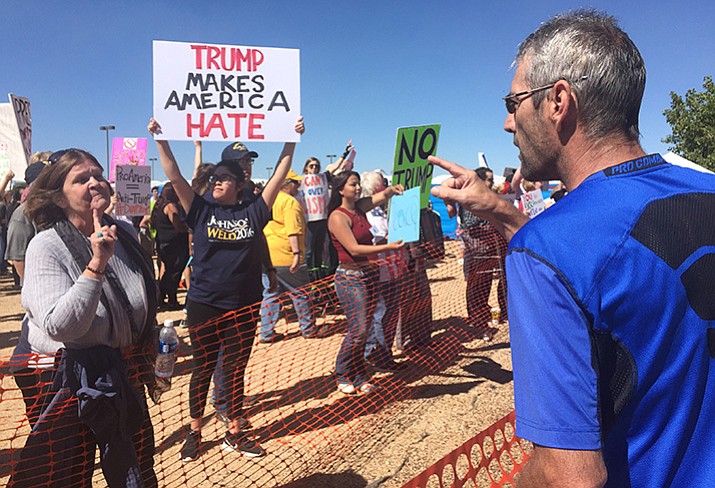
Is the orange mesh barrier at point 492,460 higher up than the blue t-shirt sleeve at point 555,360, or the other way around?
the blue t-shirt sleeve at point 555,360

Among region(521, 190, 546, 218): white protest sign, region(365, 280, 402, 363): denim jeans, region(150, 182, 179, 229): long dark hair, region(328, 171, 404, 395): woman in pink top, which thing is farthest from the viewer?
region(150, 182, 179, 229): long dark hair

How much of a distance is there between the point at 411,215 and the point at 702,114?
66.6 ft

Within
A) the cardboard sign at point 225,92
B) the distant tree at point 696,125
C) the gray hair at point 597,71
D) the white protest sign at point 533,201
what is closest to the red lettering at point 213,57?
the cardboard sign at point 225,92

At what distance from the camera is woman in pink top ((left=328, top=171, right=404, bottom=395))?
468 centimetres

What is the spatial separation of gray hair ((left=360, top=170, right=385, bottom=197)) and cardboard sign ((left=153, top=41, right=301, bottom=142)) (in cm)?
174

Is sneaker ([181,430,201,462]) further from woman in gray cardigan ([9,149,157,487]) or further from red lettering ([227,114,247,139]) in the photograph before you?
red lettering ([227,114,247,139])

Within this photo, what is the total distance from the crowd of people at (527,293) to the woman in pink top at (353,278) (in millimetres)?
20

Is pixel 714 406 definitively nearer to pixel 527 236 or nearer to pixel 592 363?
pixel 592 363

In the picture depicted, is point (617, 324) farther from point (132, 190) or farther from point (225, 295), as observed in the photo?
point (132, 190)

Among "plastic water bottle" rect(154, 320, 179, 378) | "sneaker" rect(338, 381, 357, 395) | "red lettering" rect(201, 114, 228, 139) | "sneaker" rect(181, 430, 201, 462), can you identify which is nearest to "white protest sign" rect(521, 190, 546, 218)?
"sneaker" rect(338, 381, 357, 395)

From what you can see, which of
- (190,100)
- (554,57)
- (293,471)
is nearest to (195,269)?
(190,100)

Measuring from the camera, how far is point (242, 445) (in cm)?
369

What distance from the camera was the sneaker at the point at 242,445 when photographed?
3648 mm

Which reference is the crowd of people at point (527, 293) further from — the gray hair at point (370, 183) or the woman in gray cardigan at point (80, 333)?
the gray hair at point (370, 183)
